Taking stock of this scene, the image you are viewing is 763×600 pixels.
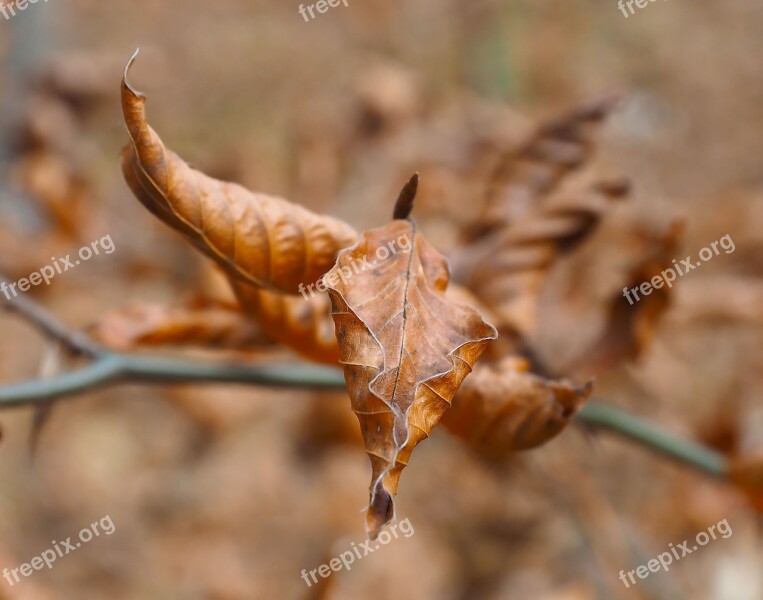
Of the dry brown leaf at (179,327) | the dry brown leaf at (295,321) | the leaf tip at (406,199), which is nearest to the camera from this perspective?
the leaf tip at (406,199)

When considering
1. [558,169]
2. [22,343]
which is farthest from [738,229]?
[22,343]

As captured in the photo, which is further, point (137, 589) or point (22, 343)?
point (22, 343)

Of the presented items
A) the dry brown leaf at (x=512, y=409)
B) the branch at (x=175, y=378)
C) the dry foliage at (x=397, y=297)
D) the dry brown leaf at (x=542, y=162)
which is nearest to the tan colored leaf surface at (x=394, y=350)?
the dry foliage at (x=397, y=297)

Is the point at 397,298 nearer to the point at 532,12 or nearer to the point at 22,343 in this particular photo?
the point at 22,343

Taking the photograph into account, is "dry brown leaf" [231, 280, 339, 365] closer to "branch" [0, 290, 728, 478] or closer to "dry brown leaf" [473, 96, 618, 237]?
"branch" [0, 290, 728, 478]

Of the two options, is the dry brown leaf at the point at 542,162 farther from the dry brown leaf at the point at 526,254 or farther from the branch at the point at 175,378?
the branch at the point at 175,378

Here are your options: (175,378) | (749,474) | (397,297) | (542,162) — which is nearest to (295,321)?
(175,378)
